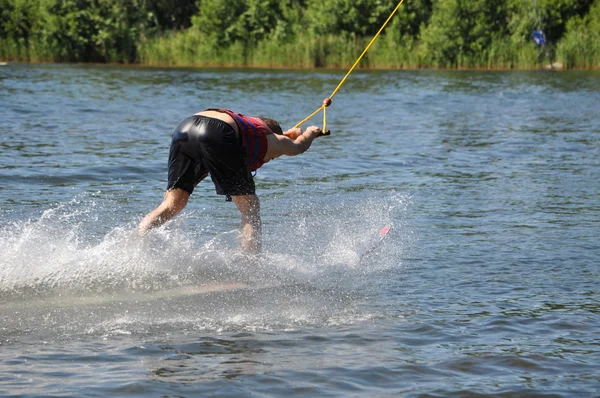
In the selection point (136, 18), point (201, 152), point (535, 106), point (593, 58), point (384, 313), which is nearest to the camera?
point (384, 313)

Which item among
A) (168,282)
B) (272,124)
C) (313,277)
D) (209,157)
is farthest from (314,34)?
(168,282)

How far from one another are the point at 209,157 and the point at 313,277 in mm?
1207

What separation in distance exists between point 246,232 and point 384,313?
1.34 m

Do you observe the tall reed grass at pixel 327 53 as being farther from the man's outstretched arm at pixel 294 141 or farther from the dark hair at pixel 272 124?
the dark hair at pixel 272 124

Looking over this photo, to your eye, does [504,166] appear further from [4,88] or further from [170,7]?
[170,7]

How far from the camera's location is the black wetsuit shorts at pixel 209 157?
6863mm

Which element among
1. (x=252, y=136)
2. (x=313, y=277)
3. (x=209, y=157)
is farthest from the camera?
(x=313, y=277)

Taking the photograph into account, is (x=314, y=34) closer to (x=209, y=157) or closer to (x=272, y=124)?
(x=272, y=124)

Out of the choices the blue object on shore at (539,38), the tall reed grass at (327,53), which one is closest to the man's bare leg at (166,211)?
the tall reed grass at (327,53)

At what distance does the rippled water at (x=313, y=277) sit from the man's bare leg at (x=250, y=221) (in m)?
0.13

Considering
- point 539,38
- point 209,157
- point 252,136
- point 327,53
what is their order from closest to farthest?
point 209,157 → point 252,136 → point 539,38 → point 327,53

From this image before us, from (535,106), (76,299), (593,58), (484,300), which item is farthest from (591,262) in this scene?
(593,58)

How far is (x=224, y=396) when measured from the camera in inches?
191

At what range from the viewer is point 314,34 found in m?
48.4
